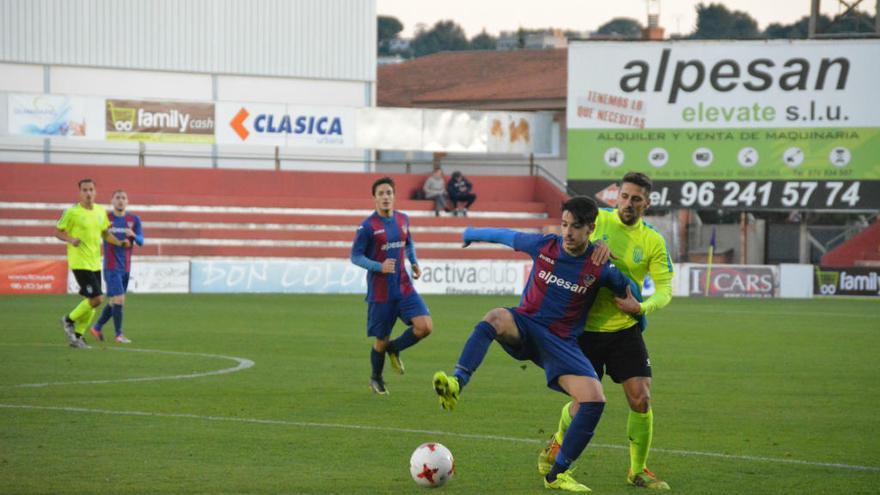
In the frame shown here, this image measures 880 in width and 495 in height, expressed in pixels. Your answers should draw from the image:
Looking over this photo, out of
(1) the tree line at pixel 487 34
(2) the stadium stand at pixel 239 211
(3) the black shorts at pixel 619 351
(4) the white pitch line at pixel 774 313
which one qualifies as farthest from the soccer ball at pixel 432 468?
(1) the tree line at pixel 487 34

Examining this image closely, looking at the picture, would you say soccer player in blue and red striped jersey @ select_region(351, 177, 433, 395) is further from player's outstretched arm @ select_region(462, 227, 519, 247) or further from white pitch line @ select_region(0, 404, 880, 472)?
player's outstretched arm @ select_region(462, 227, 519, 247)

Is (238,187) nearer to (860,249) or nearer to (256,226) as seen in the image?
(256,226)

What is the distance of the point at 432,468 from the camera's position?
8.41 m

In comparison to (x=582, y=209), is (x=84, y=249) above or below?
below

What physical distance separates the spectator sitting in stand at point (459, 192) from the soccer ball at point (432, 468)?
1274 inches

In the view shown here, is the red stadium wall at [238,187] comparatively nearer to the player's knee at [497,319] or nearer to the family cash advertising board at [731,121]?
the family cash advertising board at [731,121]

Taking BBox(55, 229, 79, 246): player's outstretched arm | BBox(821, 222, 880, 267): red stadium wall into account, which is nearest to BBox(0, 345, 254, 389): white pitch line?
BBox(55, 229, 79, 246): player's outstretched arm

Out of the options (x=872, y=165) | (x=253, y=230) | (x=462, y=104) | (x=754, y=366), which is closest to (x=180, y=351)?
(x=754, y=366)

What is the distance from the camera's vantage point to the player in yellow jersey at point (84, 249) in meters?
18.3

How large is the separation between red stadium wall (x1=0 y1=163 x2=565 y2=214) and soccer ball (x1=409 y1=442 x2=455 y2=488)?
1225 inches

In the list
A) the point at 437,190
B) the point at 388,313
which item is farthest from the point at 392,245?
the point at 437,190

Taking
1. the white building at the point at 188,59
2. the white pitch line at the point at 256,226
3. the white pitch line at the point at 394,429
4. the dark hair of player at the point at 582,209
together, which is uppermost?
the white building at the point at 188,59

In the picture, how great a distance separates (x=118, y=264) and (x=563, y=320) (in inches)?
489

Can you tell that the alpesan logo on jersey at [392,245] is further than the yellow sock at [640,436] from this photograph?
Yes
